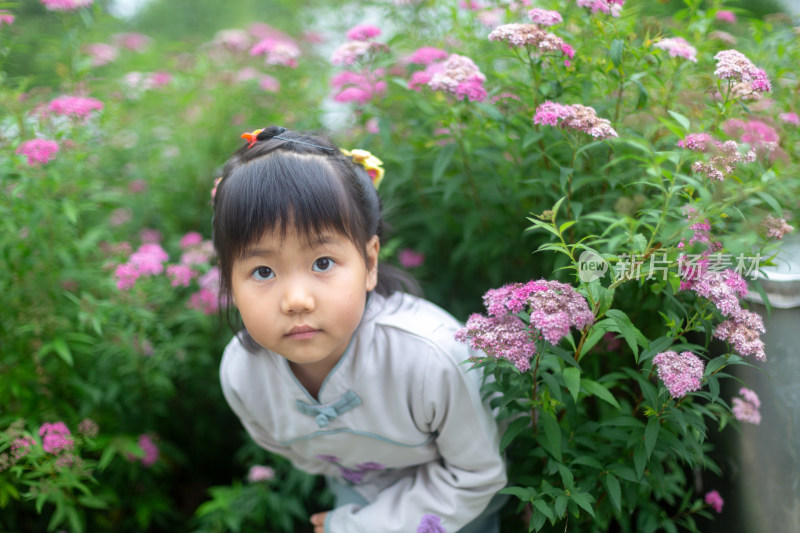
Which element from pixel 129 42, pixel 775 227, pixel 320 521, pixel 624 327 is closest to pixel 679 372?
pixel 624 327

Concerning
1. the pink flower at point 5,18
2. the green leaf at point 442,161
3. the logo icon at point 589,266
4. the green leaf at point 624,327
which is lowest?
the green leaf at point 624,327

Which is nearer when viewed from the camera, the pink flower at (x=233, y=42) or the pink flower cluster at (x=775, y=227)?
the pink flower cluster at (x=775, y=227)

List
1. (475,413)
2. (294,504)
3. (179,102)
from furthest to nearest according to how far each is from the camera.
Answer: (179,102) → (294,504) → (475,413)

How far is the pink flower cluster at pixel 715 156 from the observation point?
3.51 feet

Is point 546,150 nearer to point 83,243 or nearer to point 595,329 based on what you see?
point 595,329

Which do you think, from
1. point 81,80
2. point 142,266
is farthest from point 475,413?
point 81,80

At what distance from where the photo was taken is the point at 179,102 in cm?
247

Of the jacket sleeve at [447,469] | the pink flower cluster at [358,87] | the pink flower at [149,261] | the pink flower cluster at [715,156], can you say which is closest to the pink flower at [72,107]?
the pink flower at [149,261]

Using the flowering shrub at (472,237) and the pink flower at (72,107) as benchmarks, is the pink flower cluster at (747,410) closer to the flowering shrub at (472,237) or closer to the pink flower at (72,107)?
the flowering shrub at (472,237)

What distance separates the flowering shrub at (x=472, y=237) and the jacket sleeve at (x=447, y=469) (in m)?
0.08

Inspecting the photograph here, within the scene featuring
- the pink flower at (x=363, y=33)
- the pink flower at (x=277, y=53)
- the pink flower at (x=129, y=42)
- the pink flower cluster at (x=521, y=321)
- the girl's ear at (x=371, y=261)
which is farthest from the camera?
the pink flower at (x=129, y=42)

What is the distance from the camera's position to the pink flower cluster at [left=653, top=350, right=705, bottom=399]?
1.02m

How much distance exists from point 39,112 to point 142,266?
22.2 inches

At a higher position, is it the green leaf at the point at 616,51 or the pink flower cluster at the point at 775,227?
the green leaf at the point at 616,51
